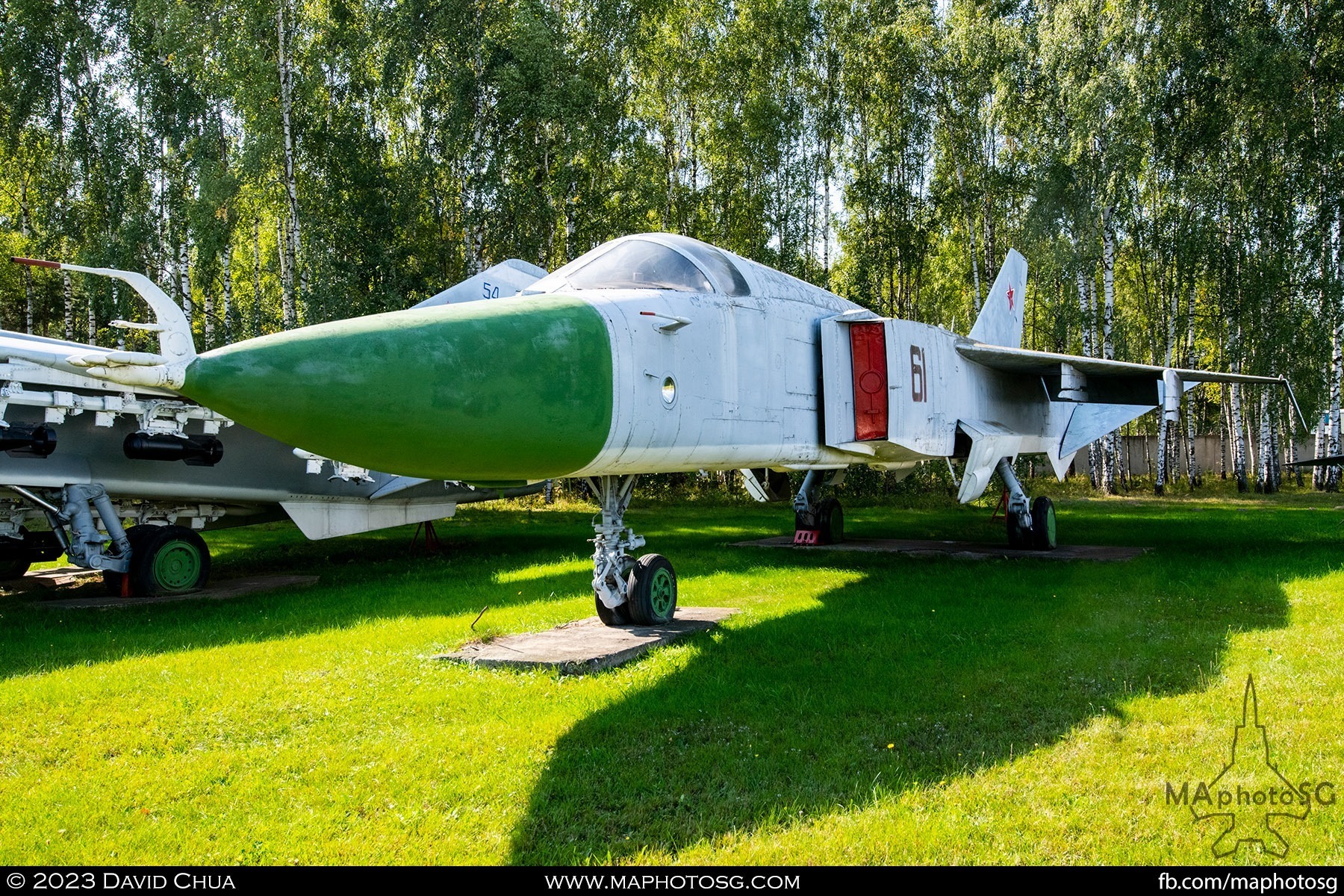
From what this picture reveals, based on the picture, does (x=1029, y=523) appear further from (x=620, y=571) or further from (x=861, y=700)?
(x=861, y=700)

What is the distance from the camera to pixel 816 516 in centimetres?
1248

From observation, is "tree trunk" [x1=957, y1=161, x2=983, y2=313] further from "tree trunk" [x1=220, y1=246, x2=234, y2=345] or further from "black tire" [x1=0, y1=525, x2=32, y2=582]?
"black tire" [x1=0, y1=525, x2=32, y2=582]

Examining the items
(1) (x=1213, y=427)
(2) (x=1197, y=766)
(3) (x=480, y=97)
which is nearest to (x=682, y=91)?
(3) (x=480, y=97)

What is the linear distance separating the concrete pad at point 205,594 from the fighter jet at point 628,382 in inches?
91.4

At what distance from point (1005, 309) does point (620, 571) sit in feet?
28.6

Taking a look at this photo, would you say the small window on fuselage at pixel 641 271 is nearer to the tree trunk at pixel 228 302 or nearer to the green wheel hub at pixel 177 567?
the green wheel hub at pixel 177 567

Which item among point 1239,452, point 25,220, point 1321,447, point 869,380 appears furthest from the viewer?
point 1321,447

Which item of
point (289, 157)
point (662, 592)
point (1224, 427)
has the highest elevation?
point (289, 157)

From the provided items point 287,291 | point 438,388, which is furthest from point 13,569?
point 438,388

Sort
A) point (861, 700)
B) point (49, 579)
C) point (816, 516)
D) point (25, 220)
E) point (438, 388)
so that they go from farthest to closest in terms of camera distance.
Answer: point (25, 220) → point (816, 516) → point (49, 579) → point (861, 700) → point (438, 388)

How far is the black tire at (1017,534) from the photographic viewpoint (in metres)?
11.1

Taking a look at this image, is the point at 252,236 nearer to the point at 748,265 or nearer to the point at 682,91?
the point at 682,91
